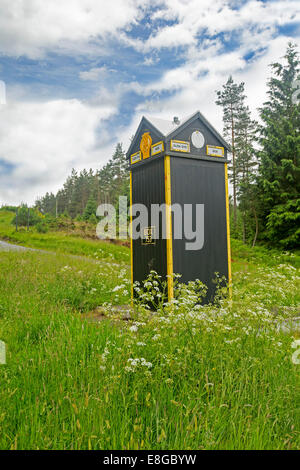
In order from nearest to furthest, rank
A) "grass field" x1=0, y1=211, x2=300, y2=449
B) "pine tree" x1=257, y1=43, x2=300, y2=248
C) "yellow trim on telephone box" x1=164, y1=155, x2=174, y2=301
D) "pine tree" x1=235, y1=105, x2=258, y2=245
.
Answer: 1. "grass field" x1=0, y1=211, x2=300, y2=449
2. "yellow trim on telephone box" x1=164, y1=155, x2=174, y2=301
3. "pine tree" x1=257, y1=43, x2=300, y2=248
4. "pine tree" x1=235, y1=105, x2=258, y2=245

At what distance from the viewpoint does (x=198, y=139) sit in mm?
7613

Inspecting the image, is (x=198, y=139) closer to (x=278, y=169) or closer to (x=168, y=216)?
(x=168, y=216)

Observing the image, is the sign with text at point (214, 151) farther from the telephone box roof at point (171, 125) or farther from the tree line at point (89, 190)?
the tree line at point (89, 190)

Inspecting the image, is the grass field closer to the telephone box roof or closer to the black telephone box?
the black telephone box

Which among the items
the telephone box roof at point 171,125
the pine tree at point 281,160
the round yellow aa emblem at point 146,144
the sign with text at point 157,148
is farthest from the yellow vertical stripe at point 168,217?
the pine tree at point 281,160

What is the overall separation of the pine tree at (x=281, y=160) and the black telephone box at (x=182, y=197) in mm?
11197

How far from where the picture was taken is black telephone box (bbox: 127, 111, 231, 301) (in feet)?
23.4

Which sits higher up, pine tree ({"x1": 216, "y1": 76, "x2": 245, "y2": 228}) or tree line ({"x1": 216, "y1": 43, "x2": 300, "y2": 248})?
pine tree ({"x1": 216, "y1": 76, "x2": 245, "y2": 228})

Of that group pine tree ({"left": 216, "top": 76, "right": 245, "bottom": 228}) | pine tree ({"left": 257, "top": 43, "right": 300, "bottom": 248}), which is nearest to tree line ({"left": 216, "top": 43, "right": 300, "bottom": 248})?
pine tree ({"left": 257, "top": 43, "right": 300, "bottom": 248})

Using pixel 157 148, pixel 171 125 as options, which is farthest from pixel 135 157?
pixel 171 125

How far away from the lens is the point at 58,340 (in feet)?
11.6

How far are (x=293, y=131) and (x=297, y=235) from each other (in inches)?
243

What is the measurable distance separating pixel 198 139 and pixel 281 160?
41.4 ft

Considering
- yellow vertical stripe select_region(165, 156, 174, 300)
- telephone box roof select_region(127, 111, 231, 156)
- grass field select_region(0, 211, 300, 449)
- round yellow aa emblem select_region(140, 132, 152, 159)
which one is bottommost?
grass field select_region(0, 211, 300, 449)
